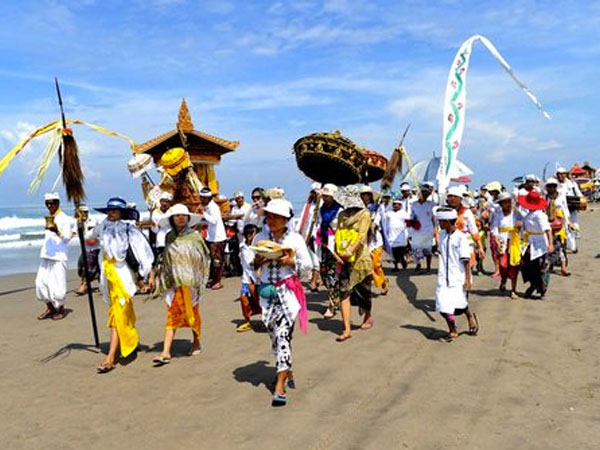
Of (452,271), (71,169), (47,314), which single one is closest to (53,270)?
(47,314)

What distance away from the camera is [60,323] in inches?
326

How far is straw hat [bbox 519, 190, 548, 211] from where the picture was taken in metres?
8.61

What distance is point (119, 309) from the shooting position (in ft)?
19.3

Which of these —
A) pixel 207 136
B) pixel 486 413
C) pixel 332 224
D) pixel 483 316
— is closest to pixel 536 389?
pixel 486 413

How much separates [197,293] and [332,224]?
87.8 inches

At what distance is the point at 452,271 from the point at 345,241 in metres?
1.31

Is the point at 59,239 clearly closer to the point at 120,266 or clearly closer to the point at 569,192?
the point at 120,266

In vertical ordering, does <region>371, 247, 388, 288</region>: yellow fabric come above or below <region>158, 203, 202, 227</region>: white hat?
below

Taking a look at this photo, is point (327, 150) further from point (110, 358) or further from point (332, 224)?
point (110, 358)

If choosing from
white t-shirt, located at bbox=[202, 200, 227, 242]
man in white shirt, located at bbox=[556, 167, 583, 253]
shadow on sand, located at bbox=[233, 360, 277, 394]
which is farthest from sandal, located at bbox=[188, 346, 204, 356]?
man in white shirt, located at bbox=[556, 167, 583, 253]

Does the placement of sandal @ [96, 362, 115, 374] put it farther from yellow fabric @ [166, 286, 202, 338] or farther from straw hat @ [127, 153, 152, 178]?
straw hat @ [127, 153, 152, 178]

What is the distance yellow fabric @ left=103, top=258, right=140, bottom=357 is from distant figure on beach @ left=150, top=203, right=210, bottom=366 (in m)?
0.31

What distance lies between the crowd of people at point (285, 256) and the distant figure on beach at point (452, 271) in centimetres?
1

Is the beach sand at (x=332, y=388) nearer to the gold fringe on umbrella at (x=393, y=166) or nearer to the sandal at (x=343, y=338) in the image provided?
the sandal at (x=343, y=338)
